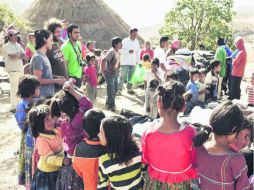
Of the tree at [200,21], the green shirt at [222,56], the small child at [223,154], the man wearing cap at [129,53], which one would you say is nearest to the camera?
the small child at [223,154]

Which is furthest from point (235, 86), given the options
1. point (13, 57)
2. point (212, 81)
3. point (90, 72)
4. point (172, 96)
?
point (172, 96)

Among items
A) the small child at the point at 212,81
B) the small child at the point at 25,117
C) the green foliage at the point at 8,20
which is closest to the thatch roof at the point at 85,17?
the green foliage at the point at 8,20

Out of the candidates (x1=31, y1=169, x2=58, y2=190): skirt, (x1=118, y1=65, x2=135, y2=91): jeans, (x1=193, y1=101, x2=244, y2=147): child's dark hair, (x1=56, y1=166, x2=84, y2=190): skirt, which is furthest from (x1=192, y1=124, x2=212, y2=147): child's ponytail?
(x1=118, y1=65, x2=135, y2=91): jeans

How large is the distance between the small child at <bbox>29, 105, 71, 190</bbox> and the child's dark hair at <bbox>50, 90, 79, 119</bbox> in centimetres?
9

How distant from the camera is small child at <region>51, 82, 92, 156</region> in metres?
3.19

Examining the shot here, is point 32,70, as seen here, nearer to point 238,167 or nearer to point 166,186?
point 166,186

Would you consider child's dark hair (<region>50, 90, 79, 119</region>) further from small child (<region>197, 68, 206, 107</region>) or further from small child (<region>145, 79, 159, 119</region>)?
small child (<region>197, 68, 206, 107</region>)

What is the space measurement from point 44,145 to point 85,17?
555 inches

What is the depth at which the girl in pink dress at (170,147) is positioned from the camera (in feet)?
8.35

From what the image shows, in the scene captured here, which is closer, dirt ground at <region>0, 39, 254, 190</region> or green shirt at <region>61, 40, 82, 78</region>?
dirt ground at <region>0, 39, 254, 190</region>

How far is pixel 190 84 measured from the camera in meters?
6.05

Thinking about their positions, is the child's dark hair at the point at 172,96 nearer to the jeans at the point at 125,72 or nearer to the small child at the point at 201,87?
the small child at the point at 201,87

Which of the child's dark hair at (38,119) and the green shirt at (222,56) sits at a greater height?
the green shirt at (222,56)

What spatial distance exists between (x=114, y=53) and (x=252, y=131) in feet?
17.1
